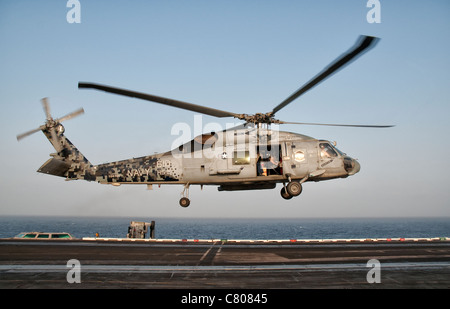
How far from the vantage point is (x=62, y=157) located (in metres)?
19.9

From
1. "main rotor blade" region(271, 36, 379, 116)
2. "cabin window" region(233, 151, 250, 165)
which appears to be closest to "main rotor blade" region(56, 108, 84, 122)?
"cabin window" region(233, 151, 250, 165)

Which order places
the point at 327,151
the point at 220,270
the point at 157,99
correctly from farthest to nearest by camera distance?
the point at 327,151 → the point at 157,99 → the point at 220,270

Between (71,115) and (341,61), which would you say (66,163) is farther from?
(341,61)

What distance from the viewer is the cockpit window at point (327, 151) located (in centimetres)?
1798

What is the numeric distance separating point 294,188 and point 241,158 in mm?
3192

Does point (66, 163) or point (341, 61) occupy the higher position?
point (341, 61)

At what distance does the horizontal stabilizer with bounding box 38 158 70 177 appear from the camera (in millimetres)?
18666

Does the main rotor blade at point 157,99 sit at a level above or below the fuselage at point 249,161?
above

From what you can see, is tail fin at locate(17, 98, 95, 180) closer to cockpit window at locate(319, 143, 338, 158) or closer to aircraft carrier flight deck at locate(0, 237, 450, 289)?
aircraft carrier flight deck at locate(0, 237, 450, 289)

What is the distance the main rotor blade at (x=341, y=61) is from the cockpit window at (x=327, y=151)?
4.50m
